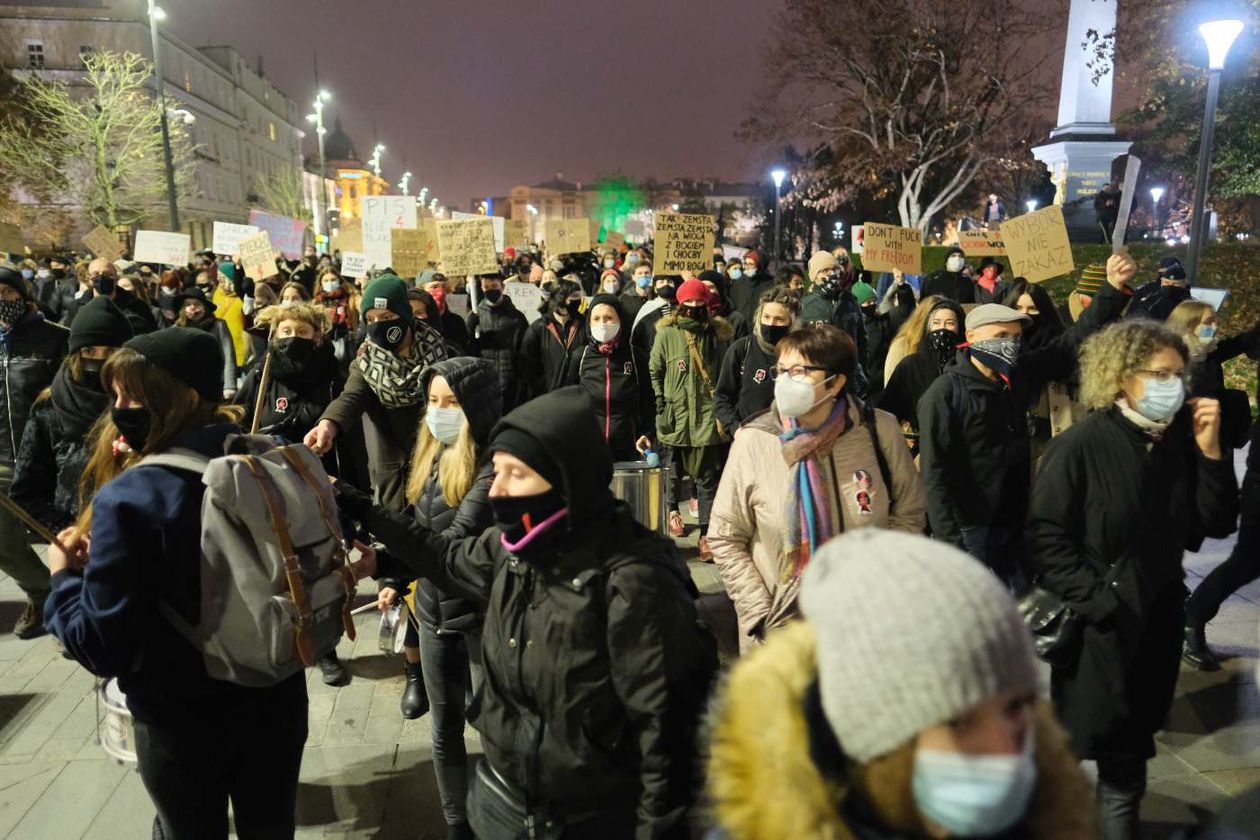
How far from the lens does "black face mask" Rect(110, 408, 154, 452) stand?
2.48 meters

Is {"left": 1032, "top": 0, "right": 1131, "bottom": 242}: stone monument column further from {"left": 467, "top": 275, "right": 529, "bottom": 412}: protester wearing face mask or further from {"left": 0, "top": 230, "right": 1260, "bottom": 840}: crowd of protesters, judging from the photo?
{"left": 0, "top": 230, "right": 1260, "bottom": 840}: crowd of protesters

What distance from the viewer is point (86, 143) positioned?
35.7 metres

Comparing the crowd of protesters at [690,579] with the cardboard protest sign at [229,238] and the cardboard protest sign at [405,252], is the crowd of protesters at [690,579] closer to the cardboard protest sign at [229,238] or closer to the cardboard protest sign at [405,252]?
the cardboard protest sign at [405,252]

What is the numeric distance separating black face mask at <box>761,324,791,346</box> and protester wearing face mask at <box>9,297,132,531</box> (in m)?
3.81

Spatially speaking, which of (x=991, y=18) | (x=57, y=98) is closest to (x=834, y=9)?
(x=991, y=18)

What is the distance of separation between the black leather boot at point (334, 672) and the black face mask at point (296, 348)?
6.03 feet

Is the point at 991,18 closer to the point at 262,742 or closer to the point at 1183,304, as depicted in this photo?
the point at 1183,304

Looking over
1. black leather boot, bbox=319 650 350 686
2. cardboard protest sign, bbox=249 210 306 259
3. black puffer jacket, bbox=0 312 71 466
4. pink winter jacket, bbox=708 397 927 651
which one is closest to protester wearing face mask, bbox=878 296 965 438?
pink winter jacket, bbox=708 397 927 651

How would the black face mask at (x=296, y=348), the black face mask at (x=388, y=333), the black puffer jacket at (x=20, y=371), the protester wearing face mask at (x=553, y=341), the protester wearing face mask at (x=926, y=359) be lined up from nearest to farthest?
the black face mask at (x=388, y=333) < the black face mask at (x=296, y=348) < the protester wearing face mask at (x=926, y=359) < the black puffer jacket at (x=20, y=371) < the protester wearing face mask at (x=553, y=341)

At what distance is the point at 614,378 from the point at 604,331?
1.28ft

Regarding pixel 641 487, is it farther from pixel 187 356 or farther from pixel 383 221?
pixel 383 221

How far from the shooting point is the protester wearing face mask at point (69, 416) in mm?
4137

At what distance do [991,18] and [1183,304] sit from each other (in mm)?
25007

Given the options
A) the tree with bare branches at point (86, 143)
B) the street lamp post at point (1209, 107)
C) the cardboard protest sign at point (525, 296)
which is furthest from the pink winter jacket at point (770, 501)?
the tree with bare branches at point (86, 143)
